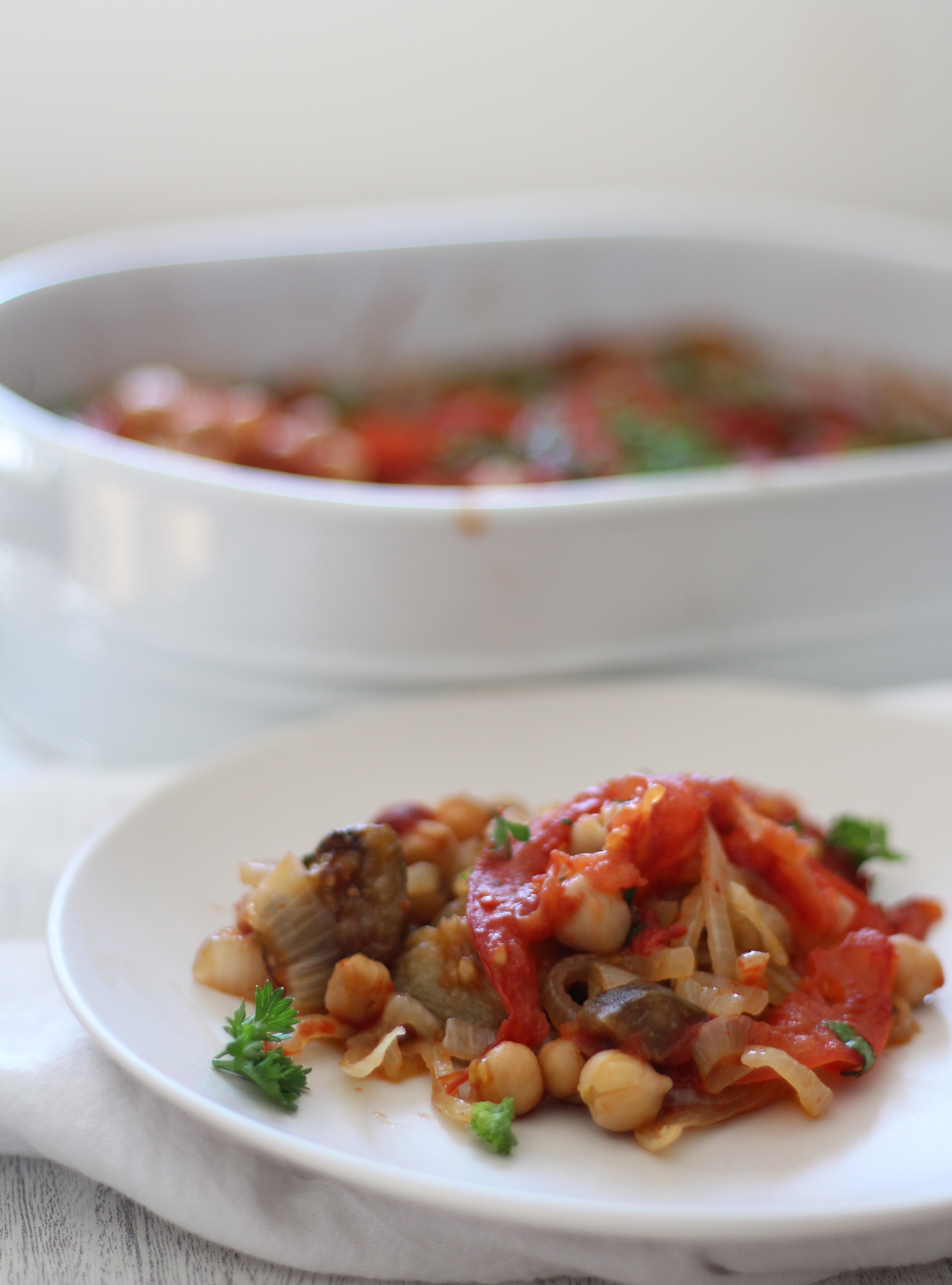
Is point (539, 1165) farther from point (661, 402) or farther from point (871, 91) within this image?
point (871, 91)

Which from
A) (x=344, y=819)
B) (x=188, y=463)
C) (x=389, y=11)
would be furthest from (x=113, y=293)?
(x=389, y=11)

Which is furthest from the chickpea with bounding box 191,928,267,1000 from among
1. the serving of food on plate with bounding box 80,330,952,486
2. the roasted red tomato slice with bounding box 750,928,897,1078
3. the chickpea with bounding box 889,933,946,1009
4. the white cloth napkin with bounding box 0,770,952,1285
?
the serving of food on plate with bounding box 80,330,952,486

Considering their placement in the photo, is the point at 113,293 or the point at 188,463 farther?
the point at 113,293

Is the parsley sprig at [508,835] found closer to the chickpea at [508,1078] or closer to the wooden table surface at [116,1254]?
the chickpea at [508,1078]

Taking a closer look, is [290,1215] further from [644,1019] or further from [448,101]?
[448,101]

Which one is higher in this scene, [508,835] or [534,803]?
[508,835]

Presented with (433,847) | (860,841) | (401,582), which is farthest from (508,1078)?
(401,582)

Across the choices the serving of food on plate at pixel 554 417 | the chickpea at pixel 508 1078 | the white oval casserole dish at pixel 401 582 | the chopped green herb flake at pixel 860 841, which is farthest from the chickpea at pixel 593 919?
the serving of food on plate at pixel 554 417
